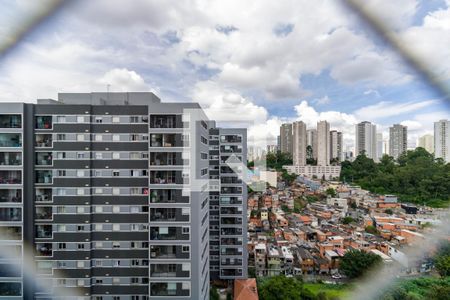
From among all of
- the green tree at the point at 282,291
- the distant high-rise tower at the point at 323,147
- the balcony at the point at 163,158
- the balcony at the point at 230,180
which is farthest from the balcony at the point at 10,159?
the distant high-rise tower at the point at 323,147

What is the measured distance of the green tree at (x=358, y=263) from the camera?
795 cm

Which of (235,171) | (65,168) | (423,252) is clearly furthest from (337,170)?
(65,168)

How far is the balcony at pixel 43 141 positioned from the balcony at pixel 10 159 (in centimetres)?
31

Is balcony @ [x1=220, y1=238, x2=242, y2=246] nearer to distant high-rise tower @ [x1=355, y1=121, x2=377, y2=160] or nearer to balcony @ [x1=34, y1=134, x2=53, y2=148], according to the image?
balcony @ [x1=34, y1=134, x2=53, y2=148]

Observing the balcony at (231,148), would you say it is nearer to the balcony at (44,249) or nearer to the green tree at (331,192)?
the balcony at (44,249)

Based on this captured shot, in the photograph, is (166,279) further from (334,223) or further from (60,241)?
(334,223)

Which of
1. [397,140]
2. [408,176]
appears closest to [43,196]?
[408,176]

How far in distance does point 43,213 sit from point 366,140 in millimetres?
16108

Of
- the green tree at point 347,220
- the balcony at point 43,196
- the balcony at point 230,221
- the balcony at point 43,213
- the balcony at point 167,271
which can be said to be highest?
the balcony at point 43,196

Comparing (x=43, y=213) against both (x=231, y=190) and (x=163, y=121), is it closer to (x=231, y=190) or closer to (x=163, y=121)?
(x=163, y=121)

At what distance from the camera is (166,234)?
3.73 metres

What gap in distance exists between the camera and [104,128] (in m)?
3.99

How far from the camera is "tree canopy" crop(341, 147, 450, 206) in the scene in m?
11.2

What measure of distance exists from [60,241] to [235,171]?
4365mm
